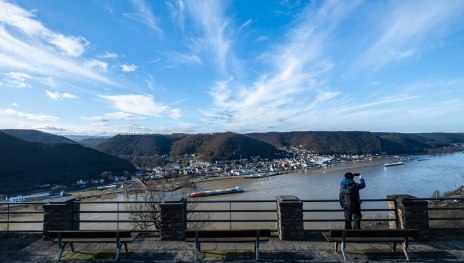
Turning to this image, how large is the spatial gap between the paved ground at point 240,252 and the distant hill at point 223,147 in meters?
111

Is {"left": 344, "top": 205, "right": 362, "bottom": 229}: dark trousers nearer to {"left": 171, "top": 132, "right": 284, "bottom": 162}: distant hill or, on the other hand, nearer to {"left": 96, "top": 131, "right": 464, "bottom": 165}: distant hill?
{"left": 171, "top": 132, "right": 284, "bottom": 162}: distant hill

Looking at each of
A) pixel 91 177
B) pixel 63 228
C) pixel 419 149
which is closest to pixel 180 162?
pixel 91 177

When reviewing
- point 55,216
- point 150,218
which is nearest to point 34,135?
point 150,218

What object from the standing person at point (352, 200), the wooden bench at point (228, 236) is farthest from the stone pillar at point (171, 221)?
the standing person at point (352, 200)

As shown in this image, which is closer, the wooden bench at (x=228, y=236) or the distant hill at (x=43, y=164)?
the wooden bench at (x=228, y=236)

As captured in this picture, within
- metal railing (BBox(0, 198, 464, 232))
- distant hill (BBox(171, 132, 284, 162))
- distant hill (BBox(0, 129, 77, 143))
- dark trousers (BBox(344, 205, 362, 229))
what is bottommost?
metal railing (BBox(0, 198, 464, 232))

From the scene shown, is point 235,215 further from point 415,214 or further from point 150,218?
point 415,214

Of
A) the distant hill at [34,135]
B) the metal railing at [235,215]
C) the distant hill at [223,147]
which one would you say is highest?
the distant hill at [34,135]

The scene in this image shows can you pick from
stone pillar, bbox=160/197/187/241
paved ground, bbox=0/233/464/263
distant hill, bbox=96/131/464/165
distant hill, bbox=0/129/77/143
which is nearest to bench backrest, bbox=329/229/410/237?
paved ground, bbox=0/233/464/263

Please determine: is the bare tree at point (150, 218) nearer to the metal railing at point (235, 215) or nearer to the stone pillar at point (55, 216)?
the metal railing at point (235, 215)

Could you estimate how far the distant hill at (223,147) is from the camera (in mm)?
123688

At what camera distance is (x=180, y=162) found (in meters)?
119

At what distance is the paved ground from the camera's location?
20.3 feet

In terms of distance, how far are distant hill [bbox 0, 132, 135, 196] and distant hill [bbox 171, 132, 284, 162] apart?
43.9m
